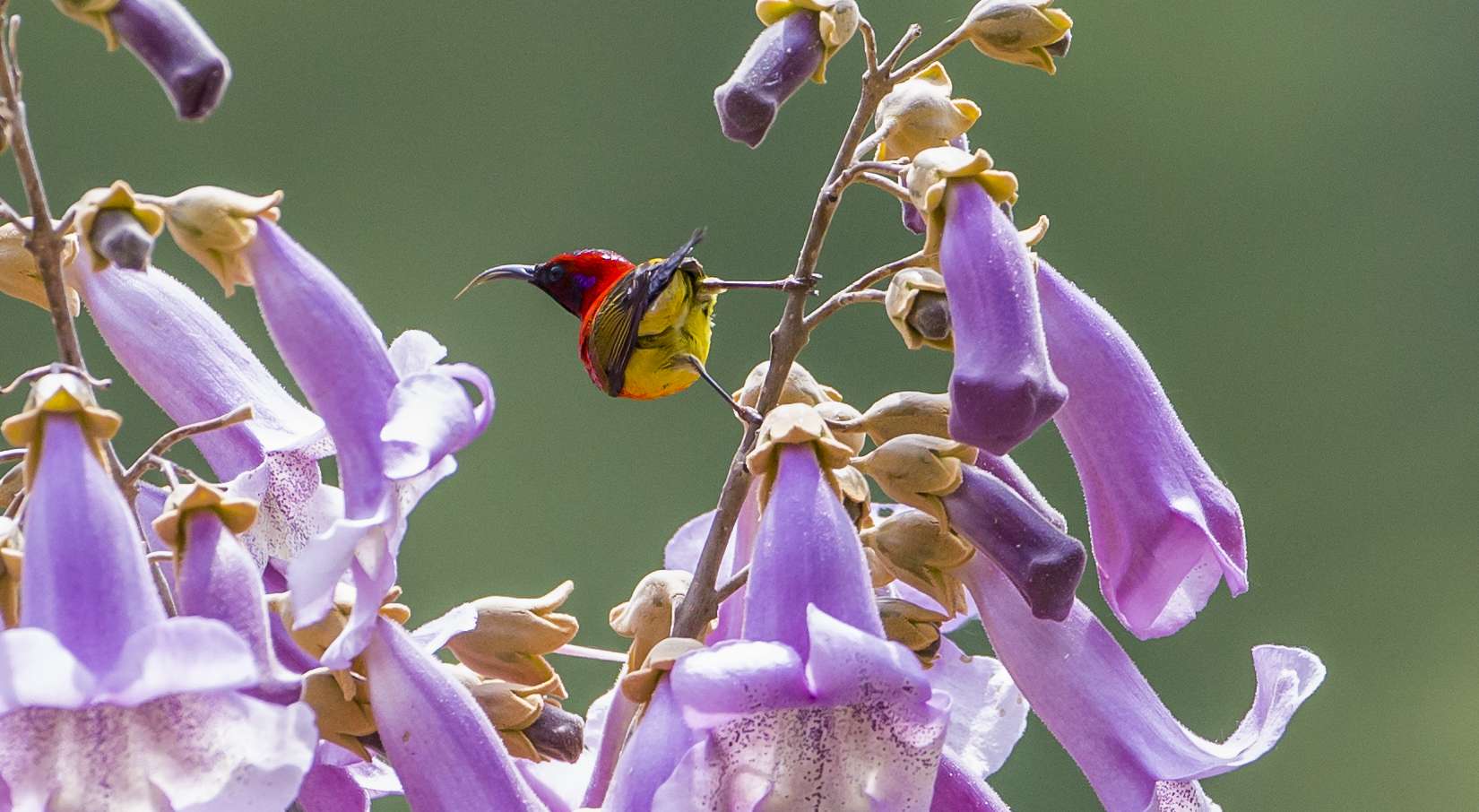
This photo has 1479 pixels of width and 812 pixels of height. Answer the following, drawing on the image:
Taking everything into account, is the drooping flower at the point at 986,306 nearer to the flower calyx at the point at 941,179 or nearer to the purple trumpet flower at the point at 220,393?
the flower calyx at the point at 941,179

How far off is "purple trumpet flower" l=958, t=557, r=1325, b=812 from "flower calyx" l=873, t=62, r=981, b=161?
10 cm

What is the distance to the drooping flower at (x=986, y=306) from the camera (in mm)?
333

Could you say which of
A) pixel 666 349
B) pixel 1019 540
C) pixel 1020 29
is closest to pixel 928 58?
pixel 1020 29

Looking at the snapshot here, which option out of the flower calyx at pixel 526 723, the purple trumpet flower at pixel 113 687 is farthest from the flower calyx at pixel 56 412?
the flower calyx at pixel 526 723

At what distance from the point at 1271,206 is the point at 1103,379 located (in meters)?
1.94

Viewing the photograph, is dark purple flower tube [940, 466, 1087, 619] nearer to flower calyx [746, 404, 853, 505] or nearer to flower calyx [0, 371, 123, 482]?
flower calyx [746, 404, 853, 505]

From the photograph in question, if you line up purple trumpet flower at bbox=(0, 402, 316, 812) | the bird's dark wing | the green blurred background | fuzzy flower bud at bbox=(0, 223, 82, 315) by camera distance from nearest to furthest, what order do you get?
purple trumpet flower at bbox=(0, 402, 316, 812) < fuzzy flower bud at bbox=(0, 223, 82, 315) < the bird's dark wing < the green blurred background

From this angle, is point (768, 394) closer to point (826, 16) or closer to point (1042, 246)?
point (826, 16)

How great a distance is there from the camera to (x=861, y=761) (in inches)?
13.3

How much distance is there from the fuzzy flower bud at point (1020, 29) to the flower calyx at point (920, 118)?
0.02m

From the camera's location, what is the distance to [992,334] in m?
0.34

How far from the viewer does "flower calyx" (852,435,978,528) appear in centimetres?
38

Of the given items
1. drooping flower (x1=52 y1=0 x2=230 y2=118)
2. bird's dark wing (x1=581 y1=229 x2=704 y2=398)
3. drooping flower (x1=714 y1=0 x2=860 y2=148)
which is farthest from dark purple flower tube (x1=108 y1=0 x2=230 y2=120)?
bird's dark wing (x1=581 y1=229 x2=704 y2=398)

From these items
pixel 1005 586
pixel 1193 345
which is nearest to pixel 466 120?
pixel 1193 345
